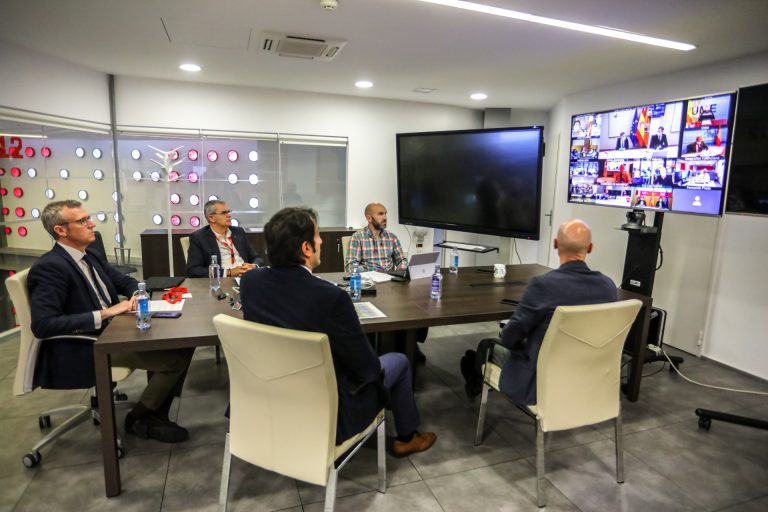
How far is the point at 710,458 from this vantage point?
7.76ft

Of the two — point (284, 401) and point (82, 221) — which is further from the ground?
point (82, 221)

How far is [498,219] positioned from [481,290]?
145 centimetres

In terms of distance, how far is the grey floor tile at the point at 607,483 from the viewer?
6.59ft

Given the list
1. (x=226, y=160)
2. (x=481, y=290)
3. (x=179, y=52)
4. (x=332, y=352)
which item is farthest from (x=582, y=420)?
(x=226, y=160)

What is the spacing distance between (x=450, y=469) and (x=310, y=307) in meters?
1.28

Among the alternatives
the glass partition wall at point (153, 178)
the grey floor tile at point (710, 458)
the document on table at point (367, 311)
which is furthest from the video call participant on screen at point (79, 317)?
the grey floor tile at point (710, 458)

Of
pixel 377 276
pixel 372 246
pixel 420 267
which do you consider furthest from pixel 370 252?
pixel 420 267

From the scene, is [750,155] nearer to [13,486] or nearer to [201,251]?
[201,251]

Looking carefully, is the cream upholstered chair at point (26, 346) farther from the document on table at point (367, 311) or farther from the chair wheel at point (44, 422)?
the document on table at point (367, 311)

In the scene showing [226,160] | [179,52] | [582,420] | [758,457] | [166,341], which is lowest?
[758,457]

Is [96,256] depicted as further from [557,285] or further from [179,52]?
[557,285]

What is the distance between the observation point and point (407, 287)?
9.52 feet

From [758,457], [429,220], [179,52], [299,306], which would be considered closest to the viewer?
[299,306]

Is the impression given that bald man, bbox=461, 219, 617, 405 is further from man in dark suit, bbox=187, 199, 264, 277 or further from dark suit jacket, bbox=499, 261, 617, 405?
man in dark suit, bbox=187, 199, 264, 277
